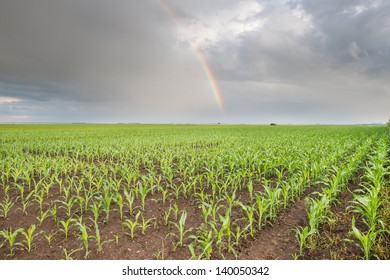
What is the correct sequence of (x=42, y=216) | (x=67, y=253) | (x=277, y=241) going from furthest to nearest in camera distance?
(x=42, y=216) < (x=277, y=241) < (x=67, y=253)

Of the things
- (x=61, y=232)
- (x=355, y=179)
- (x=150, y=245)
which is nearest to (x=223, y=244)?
(x=150, y=245)

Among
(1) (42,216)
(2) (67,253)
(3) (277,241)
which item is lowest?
(2) (67,253)

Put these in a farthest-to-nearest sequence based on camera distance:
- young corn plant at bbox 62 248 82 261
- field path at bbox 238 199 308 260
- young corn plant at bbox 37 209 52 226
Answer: young corn plant at bbox 37 209 52 226, field path at bbox 238 199 308 260, young corn plant at bbox 62 248 82 261

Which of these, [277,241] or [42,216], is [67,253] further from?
[277,241]

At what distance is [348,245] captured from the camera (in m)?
4.17

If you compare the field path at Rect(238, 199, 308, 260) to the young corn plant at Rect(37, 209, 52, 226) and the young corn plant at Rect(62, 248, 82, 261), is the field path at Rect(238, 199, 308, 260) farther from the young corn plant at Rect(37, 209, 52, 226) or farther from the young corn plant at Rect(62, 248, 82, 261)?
the young corn plant at Rect(37, 209, 52, 226)

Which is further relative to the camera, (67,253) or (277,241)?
(277,241)

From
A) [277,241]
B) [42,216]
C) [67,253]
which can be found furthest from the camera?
[42,216]

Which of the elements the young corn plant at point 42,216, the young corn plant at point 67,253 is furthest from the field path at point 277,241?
the young corn plant at point 42,216

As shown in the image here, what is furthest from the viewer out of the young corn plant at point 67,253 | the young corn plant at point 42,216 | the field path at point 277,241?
the young corn plant at point 42,216

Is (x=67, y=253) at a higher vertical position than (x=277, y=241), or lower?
lower

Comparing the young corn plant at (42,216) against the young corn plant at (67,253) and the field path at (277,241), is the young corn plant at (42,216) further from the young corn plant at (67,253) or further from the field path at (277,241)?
the field path at (277,241)

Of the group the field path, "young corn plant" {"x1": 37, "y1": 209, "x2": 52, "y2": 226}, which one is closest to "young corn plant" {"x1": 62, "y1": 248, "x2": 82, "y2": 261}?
"young corn plant" {"x1": 37, "y1": 209, "x2": 52, "y2": 226}

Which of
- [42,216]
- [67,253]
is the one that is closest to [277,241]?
[67,253]
